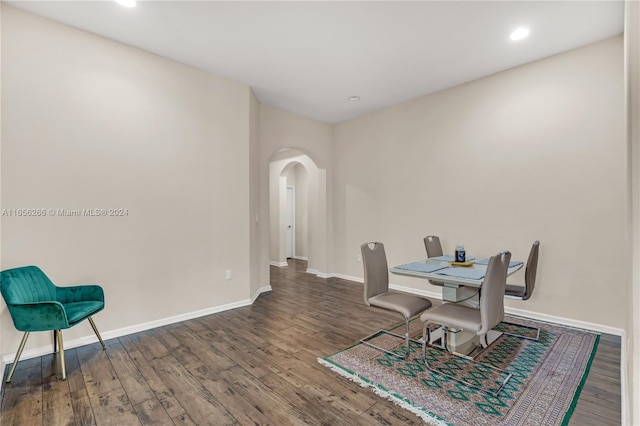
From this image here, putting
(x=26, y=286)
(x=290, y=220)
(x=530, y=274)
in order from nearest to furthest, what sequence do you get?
1. (x=26, y=286)
2. (x=530, y=274)
3. (x=290, y=220)

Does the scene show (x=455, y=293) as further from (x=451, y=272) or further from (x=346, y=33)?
(x=346, y=33)

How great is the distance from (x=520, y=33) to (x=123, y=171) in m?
4.40

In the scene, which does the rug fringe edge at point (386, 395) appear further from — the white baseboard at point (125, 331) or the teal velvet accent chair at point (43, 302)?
the teal velvet accent chair at point (43, 302)

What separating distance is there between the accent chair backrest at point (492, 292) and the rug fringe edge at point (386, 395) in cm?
70

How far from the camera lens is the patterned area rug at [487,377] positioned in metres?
1.91

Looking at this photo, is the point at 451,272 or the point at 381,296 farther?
the point at 381,296

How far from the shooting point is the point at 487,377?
2320mm

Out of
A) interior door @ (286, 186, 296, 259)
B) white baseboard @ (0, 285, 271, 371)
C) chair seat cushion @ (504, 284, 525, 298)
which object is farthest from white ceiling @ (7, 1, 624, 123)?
interior door @ (286, 186, 296, 259)

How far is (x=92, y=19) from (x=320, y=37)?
2162mm

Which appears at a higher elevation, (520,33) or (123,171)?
(520,33)

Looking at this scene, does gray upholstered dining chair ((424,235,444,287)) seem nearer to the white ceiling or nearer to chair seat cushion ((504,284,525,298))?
chair seat cushion ((504,284,525,298))

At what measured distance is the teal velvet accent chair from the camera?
2289mm

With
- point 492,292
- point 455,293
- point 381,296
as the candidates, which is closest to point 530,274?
point 455,293

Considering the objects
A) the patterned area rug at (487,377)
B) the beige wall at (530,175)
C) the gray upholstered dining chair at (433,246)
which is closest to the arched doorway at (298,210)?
the beige wall at (530,175)
